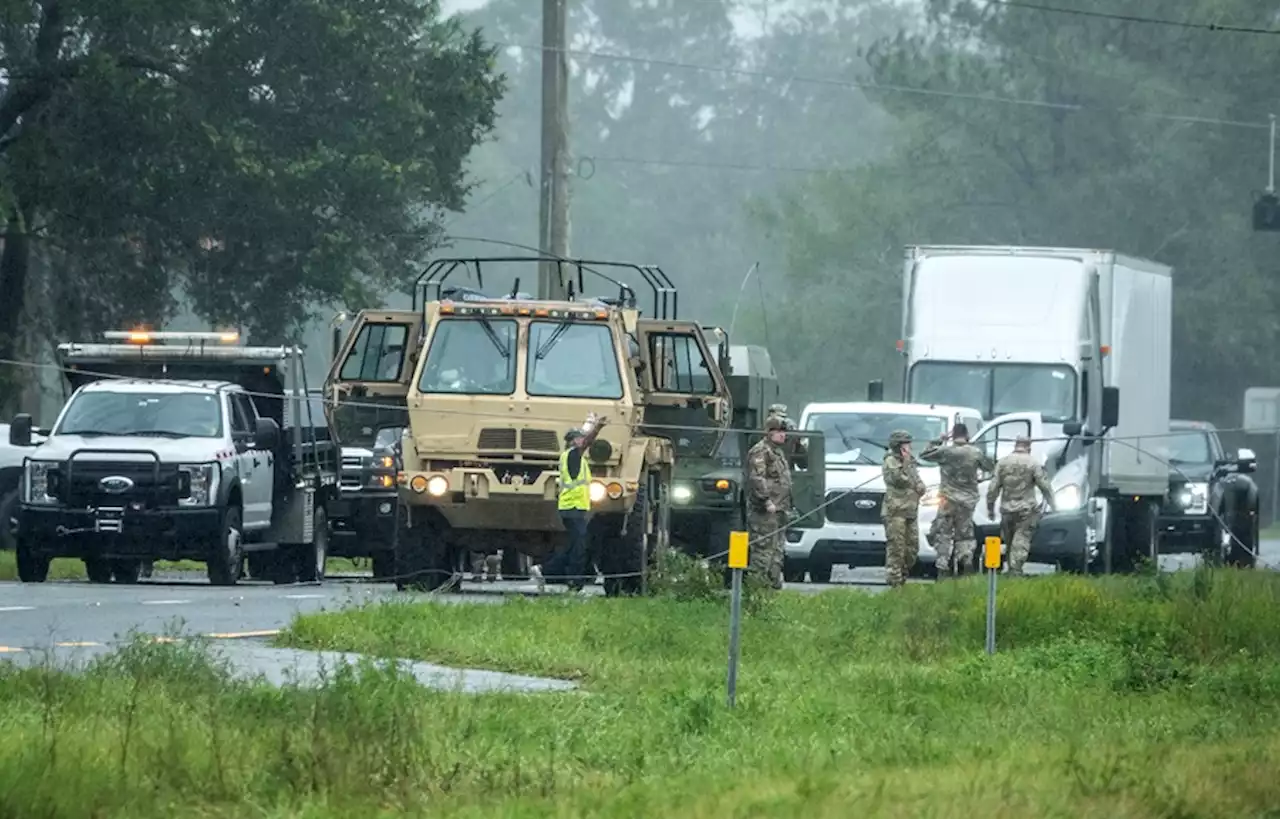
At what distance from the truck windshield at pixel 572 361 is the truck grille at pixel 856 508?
21.4ft

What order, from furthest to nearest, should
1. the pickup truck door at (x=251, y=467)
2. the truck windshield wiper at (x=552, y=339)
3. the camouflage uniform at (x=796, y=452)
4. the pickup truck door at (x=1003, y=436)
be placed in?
1. the pickup truck door at (x=1003, y=436)
2. the camouflage uniform at (x=796, y=452)
3. the pickup truck door at (x=251, y=467)
4. the truck windshield wiper at (x=552, y=339)

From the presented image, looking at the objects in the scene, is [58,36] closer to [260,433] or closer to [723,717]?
[260,433]

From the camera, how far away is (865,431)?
30766 mm

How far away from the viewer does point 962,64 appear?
238 ft

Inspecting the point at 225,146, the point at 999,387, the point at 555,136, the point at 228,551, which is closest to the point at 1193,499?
the point at 999,387

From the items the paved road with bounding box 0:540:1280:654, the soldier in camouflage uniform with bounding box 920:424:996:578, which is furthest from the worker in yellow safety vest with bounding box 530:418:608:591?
the soldier in camouflage uniform with bounding box 920:424:996:578

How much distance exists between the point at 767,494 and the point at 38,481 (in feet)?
22.5

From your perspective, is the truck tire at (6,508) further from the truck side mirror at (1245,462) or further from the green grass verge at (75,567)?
the truck side mirror at (1245,462)

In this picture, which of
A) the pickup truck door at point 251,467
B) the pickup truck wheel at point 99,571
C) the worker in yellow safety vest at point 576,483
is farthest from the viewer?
the pickup truck wheel at point 99,571

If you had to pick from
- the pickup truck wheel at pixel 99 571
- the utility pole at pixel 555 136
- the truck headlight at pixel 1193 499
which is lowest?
the pickup truck wheel at pixel 99 571

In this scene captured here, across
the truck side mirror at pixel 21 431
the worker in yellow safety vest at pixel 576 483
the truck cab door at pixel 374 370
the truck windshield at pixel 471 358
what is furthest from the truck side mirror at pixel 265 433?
the worker in yellow safety vest at pixel 576 483

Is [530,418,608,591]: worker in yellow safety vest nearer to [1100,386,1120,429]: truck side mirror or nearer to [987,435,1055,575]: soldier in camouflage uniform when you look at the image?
[987,435,1055,575]: soldier in camouflage uniform

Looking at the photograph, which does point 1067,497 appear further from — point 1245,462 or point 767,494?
point 1245,462

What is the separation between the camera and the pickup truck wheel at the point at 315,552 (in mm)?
29812
